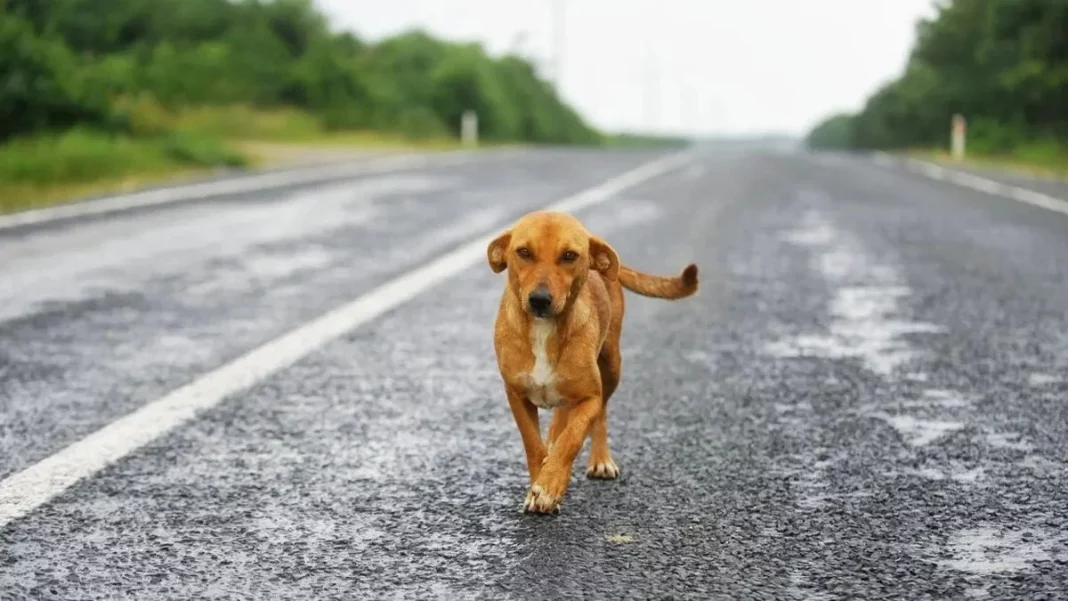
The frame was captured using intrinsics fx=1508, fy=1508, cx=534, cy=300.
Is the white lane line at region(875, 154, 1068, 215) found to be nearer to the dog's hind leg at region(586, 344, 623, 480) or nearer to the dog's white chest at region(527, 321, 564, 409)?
the dog's hind leg at region(586, 344, 623, 480)

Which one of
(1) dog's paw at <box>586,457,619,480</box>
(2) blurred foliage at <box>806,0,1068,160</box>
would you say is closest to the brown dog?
(1) dog's paw at <box>586,457,619,480</box>

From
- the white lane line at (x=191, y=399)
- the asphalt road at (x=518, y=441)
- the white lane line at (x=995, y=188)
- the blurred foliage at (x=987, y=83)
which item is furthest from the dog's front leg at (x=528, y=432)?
the blurred foliage at (x=987, y=83)

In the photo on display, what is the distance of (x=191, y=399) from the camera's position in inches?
224

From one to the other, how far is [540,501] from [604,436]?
598 millimetres

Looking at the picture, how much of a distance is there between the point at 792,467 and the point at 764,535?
2.61 feet

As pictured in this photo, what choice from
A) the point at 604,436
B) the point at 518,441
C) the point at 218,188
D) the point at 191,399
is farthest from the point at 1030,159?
the point at 604,436

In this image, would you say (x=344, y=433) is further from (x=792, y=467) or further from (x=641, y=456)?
(x=792, y=467)

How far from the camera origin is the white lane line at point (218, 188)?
14.1m

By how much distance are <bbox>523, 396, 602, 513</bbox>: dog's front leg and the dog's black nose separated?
0.34m

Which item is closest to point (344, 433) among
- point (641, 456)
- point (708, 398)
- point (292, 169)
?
point (641, 456)

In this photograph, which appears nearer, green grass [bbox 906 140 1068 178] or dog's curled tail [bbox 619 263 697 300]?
dog's curled tail [bbox 619 263 697 300]

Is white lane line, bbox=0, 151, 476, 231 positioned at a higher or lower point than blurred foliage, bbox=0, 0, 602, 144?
lower

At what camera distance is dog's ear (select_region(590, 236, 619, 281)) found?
14.3ft

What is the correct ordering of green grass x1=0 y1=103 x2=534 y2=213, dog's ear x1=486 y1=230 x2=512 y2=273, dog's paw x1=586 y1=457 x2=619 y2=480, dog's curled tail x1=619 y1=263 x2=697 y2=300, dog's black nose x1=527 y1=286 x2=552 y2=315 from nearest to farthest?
dog's black nose x1=527 y1=286 x2=552 y2=315 → dog's ear x1=486 y1=230 x2=512 y2=273 → dog's paw x1=586 y1=457 x2=619 y2=480 → dog's curled tail x1=619 y1=263 x2=697 y2=300 → green grass x1=0 y1=103 x2=534 y2=213
